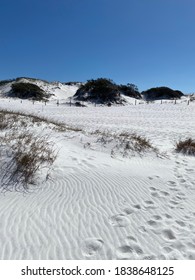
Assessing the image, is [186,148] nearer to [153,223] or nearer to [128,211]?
[128,211]

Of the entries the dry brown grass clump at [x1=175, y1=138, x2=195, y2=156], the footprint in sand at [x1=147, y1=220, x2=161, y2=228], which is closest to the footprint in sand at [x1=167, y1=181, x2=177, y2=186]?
the footprint in sand at [x1=147, y1=220, x2=161, y2=228]

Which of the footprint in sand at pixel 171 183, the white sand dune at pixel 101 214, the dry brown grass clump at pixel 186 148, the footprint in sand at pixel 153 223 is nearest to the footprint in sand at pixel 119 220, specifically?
the white sand dune at pixel 101 214

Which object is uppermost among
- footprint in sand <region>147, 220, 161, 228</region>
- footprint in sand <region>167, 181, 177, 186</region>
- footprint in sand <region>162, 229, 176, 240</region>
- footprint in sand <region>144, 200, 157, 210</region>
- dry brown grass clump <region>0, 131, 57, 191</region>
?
dry brown grass clump <region>0, 131, 57, 191</region>

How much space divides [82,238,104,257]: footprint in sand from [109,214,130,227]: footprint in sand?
1.76 feet

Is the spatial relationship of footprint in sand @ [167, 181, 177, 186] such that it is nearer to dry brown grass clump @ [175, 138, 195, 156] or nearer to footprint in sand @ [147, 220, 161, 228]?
footprint in sand @ [147, 220, 161, 228]

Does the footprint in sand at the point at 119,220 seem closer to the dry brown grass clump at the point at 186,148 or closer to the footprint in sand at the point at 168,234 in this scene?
the footprint in sand at the point at 168,234

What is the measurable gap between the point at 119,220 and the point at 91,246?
0.86 meters

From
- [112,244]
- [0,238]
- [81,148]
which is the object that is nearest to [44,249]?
[0,238]

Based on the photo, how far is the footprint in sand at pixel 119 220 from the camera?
159 inches

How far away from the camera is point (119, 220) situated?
416cm

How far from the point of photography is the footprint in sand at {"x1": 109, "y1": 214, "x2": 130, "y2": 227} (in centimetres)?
403
